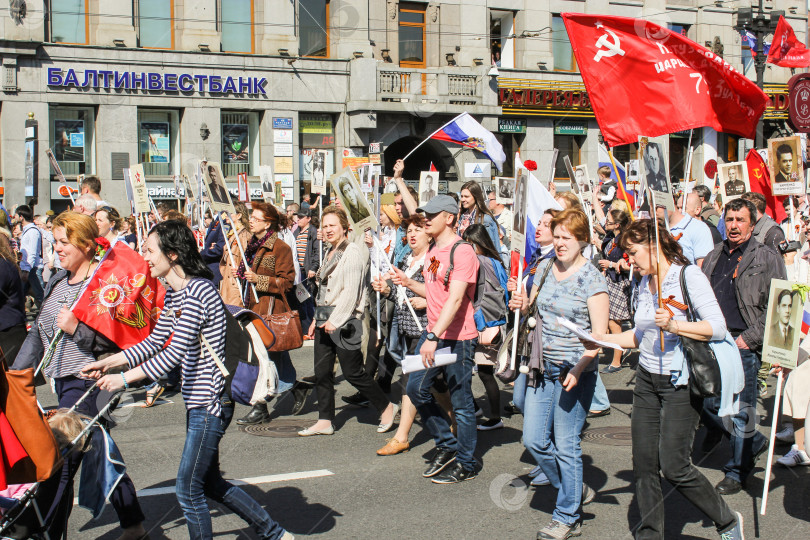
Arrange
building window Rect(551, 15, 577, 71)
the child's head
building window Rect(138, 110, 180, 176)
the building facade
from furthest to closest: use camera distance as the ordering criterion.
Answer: building window Rect(551, 15, 577, 71)
building window Rect(138, 110, 180, 176)
the building facade
the child's head

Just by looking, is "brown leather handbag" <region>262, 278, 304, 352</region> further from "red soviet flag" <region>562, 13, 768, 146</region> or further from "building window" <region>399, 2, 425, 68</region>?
"building window" <region>399, 2, 425, 68</region>

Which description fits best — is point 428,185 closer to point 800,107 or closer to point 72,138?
point 800,107

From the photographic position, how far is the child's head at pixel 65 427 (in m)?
4.20

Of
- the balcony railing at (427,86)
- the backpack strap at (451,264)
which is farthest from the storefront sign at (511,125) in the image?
the backpack strap at (451,264)

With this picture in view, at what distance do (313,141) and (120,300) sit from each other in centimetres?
2325

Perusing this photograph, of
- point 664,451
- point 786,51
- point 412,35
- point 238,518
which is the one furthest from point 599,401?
point 412,35

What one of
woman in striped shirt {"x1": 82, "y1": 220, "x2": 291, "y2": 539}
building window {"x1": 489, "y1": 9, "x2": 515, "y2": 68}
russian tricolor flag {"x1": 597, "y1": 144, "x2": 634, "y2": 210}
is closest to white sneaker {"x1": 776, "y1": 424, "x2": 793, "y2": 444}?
russian tricolor flag {"x1": 597, "y1": 144, "x2": 634, "y2": 210}

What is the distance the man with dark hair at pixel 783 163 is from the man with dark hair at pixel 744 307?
164 inches

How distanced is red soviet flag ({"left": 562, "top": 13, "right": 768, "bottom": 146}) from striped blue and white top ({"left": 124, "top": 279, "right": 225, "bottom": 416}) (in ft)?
14.0

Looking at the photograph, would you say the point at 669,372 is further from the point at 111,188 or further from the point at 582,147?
the point at 582,147

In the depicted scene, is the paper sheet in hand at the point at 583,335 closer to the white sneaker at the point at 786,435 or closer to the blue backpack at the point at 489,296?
the blue backpack at the point at 489,296

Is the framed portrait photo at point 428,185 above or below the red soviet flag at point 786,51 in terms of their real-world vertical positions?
below

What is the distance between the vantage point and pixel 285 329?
8039 millimetres

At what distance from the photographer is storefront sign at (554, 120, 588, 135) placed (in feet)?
105
